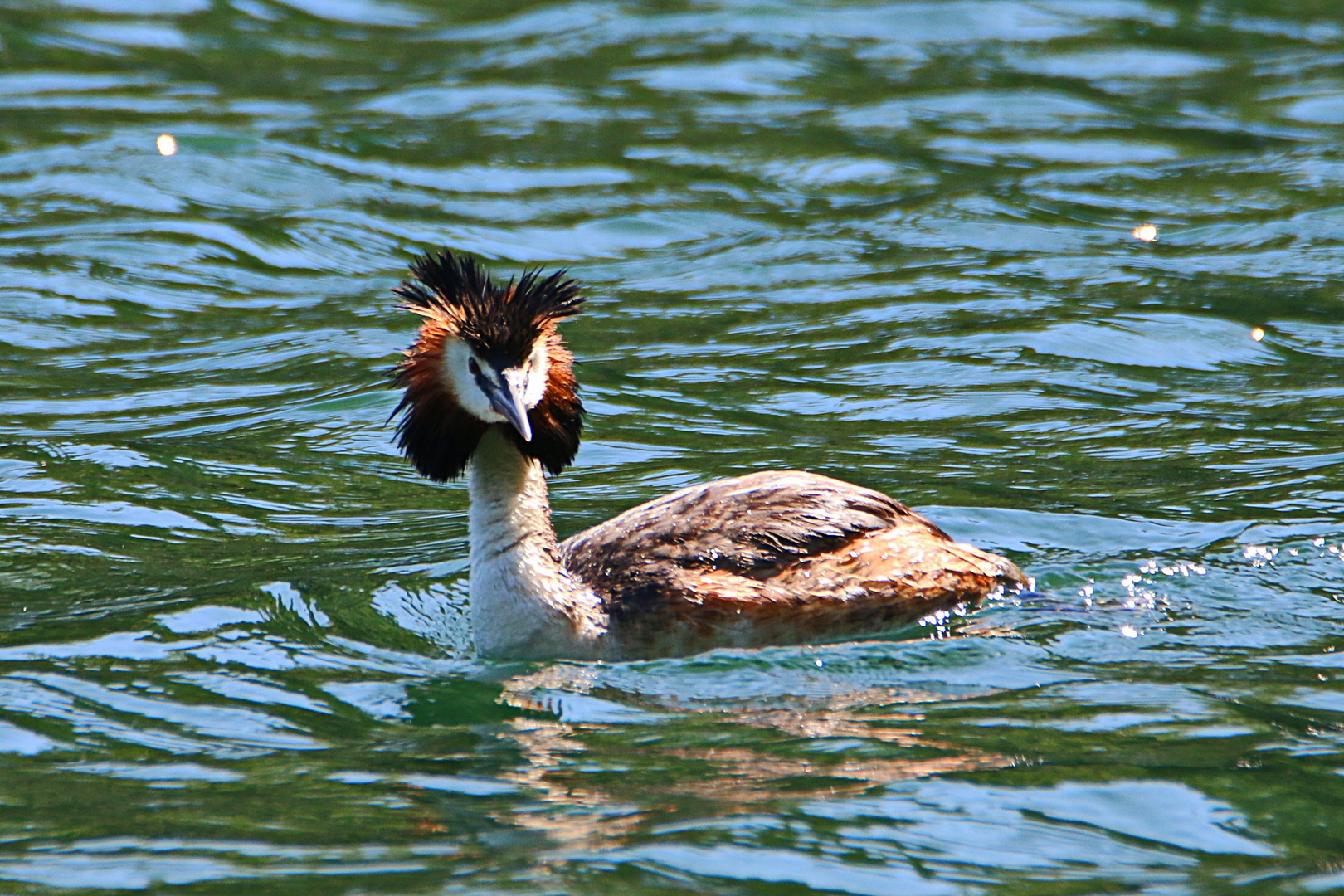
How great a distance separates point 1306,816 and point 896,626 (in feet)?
8.35

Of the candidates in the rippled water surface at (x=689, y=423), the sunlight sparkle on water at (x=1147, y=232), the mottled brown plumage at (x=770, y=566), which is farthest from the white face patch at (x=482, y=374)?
the sunlight sparkle on water at (x=1147, y=232)

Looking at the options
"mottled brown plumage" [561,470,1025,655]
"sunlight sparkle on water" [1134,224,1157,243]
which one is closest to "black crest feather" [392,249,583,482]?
"mottled brown plumage" [561,470,1025,655]

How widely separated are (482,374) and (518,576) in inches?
35.4

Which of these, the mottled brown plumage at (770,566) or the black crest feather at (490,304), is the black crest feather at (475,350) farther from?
Result: the mottled brown plumage at (770,566)

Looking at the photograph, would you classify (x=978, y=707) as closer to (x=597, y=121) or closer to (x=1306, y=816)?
(x=1306, y=816)

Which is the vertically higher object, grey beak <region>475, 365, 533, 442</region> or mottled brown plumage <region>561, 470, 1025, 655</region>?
grey beak <region>475, 365, 533, 442</region>

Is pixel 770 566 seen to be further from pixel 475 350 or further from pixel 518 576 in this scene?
pixel 475 350

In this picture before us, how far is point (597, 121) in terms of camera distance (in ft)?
57.1

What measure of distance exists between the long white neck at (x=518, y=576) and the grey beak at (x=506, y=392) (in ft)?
1.10

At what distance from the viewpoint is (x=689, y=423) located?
36.1 ft

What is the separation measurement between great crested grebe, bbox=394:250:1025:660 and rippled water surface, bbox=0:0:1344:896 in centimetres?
20

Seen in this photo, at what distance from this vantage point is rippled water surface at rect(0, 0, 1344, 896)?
6.04 m

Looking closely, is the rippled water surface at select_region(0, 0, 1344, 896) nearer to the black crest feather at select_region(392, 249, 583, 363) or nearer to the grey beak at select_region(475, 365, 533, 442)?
the grey beak at select_region(475, 365, 533, 442)

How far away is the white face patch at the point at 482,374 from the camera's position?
756cm
